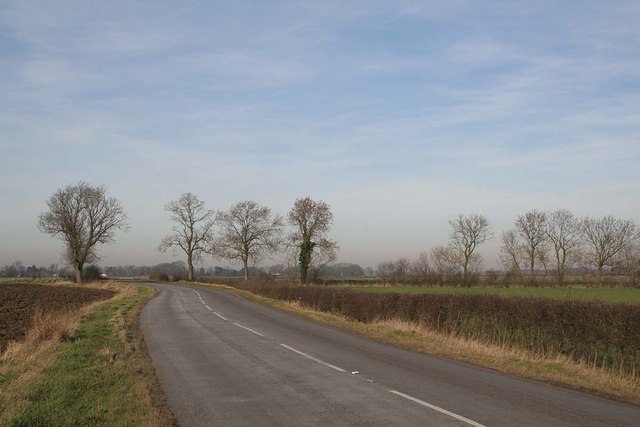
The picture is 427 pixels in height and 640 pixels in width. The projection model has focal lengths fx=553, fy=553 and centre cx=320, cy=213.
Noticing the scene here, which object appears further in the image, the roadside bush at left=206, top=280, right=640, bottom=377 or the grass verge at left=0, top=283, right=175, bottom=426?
the roadside bush at left=206, top=280, right=640, bottom=377

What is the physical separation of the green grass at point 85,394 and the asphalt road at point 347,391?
0.75 metres

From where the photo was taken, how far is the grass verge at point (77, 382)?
7.77m

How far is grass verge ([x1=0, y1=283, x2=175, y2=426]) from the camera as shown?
25.5 ft

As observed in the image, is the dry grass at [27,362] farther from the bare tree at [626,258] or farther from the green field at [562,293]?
the bare tree at [626,258]

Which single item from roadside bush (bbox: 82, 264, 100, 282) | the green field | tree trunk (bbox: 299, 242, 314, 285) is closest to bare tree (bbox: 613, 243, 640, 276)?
the green field

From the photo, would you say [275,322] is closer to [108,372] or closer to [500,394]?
[108,372]

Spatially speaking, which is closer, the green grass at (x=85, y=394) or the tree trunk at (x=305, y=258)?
the green grass at (x=85, y=394)

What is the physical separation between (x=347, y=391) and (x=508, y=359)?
612 cm

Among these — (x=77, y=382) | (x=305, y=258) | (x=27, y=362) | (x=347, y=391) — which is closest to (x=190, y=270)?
(x=305, y=258)

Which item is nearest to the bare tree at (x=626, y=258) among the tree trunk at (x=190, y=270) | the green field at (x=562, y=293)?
the green field at (x=562, y=293)

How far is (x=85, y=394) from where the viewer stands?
9258 millimetres

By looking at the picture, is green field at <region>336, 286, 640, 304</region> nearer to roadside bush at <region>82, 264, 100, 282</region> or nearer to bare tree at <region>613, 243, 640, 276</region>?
bare tree at <region>613, 243, 640, 276</region>

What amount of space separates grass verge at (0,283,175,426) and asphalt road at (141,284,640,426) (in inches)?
19.7

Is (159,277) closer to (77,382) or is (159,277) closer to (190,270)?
(190,270)
